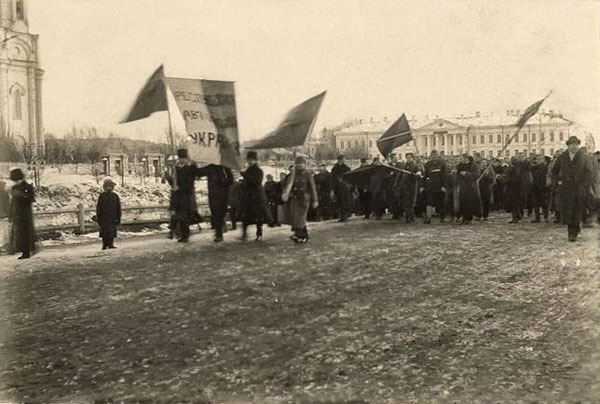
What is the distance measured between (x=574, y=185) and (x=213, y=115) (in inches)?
157

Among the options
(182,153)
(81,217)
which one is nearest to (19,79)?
(81,217)

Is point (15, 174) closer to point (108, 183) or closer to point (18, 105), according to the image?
point (18, 105)

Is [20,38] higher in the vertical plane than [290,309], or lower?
higher

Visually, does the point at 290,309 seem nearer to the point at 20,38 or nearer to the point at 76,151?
the point at 76,151

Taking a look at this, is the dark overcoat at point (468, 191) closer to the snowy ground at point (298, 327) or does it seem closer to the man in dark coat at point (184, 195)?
the snowy ground at point (298, 327)

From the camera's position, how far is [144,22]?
4676mm

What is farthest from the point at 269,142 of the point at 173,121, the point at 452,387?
the point at 452,387

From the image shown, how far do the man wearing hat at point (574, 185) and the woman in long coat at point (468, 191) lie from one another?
324cm

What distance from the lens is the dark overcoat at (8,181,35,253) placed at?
13.8ft

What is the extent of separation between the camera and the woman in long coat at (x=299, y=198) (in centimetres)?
655

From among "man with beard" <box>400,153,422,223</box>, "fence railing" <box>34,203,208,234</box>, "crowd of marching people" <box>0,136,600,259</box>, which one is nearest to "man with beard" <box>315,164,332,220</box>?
"crowd of marching people" <box>0,136,600,259</box>

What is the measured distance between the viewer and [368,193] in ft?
32.5

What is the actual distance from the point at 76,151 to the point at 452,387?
3.07 meters

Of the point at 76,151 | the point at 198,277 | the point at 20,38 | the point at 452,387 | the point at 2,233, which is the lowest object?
the point at 452,387
